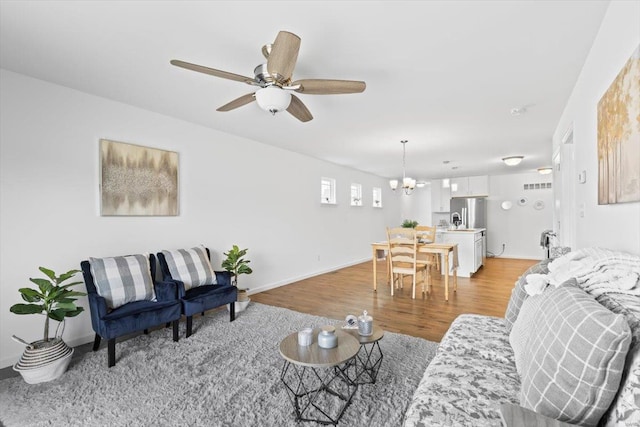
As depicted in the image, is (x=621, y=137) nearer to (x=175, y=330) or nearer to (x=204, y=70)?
(x=204, y=70)

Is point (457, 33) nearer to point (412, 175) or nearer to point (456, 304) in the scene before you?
point (456, 304)

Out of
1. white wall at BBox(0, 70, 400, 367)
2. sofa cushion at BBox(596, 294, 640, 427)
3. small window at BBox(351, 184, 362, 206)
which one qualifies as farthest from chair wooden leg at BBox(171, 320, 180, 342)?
small window at BBox(351, 184, 362, 206)

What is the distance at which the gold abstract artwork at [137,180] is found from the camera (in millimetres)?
3145

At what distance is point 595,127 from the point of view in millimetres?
2008

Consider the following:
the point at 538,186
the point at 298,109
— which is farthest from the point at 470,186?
the point at 298,109

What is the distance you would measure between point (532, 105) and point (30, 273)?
524 cm

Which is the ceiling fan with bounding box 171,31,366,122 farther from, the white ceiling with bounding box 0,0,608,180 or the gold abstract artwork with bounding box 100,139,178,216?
the gold abstract artwork with bounding box 100,139,178,216

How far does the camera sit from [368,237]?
819 centimetres

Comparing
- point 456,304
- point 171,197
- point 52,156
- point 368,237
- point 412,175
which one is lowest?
point 456,304

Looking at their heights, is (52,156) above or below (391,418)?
above

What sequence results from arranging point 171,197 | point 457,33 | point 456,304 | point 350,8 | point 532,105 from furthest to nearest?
point 456,304 < point 171,197 < point 532,105 < point 457,33 < point 350,8

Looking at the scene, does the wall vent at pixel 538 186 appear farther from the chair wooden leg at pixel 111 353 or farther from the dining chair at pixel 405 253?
the chair wooden leg at pixel 111 353

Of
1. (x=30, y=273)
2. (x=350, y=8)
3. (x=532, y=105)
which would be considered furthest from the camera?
(x=532, y=105)

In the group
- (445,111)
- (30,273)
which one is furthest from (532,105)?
(30,273)
